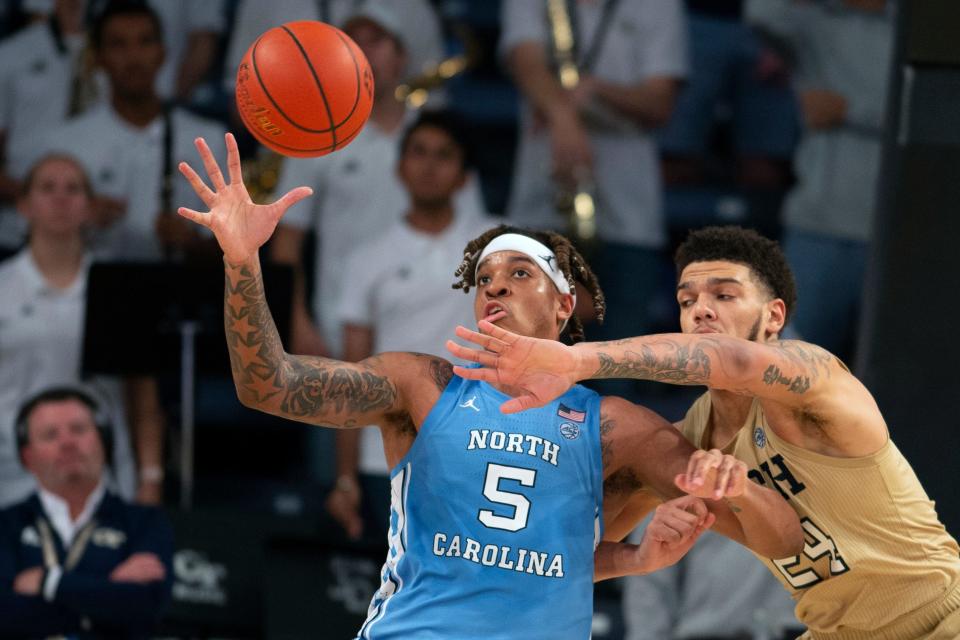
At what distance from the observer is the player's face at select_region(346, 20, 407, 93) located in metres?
7.77

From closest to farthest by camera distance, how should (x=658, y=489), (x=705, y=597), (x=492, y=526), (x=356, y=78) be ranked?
1. (x=492, y=526)
2. (x=658, y=489)
3. (x=356, y=78)
4. (x=705, y=597)

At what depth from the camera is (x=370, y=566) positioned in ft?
23.4

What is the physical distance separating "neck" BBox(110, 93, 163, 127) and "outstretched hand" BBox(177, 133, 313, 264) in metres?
4.23

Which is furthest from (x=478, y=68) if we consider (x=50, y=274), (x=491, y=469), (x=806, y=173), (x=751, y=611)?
(x=491, y=469)

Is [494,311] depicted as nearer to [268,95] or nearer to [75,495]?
[268,95]

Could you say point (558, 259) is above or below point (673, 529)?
above

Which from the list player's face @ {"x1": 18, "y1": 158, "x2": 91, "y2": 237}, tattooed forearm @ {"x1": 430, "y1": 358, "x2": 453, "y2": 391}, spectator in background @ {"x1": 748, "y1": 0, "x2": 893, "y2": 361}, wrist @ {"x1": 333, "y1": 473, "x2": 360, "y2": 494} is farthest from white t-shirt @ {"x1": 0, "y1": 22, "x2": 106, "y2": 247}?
tattooed forearm @ {"x1": 430, "y1": 358, "x2": 453, "y2": 391}

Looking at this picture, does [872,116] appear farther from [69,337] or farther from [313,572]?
[69,337]

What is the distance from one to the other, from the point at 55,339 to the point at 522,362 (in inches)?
181

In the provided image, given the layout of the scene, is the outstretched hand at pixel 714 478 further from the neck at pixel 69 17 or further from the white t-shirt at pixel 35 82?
the neck at pixel 69 17

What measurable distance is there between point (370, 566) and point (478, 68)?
11.2ft

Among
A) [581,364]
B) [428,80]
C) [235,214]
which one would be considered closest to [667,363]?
[581,364]

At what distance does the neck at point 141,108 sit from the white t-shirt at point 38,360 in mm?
1056

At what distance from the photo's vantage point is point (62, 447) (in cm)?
724
